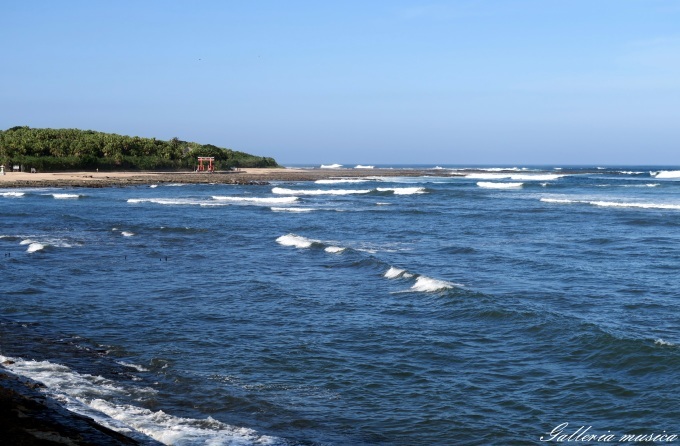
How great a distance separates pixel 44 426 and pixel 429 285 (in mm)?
10749

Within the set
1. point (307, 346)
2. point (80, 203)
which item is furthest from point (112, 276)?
point (80, 203)

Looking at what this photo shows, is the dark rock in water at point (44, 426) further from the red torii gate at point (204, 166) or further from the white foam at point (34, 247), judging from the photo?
the red torii gate at point (204, 166)

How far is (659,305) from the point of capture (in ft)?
45.2

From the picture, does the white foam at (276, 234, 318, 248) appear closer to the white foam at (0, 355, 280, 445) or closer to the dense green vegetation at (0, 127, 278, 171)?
the white foam at (0, 355, 280, 445)

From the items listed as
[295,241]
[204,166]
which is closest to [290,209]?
[295,241]

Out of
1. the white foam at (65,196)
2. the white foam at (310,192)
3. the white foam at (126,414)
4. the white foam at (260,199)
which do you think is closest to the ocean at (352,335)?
the white foam at (126,414)

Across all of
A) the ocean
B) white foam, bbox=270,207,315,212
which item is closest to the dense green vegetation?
white foam, bbox=270,207,315,212

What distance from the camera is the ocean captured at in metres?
8.16

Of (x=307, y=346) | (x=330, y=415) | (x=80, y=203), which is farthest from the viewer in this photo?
(x=80, y=203)

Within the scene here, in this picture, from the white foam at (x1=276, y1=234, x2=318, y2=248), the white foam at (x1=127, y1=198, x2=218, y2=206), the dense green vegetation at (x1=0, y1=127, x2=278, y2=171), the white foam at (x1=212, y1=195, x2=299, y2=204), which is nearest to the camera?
the white foam at (x1=276, y1=234, x2=318, y2=248)

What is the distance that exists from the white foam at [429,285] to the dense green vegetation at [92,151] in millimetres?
67344

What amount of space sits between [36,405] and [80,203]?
38854mm

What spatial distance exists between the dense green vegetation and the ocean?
55329mm

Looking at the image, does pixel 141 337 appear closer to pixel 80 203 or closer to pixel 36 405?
pixel 36 405
